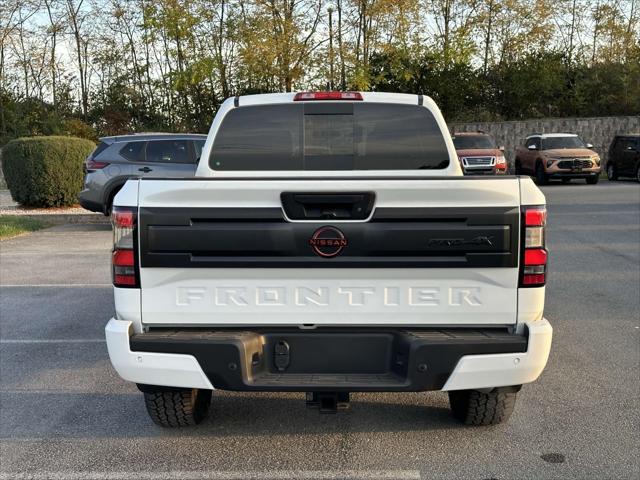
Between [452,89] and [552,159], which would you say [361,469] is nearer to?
[552,159]

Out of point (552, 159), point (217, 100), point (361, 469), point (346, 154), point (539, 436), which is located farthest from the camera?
point (217, 100)

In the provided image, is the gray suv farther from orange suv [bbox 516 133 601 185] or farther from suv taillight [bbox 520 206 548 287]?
orange suv [bbox 516 133 601 185]

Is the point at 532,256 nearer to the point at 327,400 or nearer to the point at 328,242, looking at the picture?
the point at 328,242

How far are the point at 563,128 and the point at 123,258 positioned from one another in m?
31.8

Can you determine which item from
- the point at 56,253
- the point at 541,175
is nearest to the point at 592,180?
the point at 541,175

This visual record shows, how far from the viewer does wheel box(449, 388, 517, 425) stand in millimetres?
4371

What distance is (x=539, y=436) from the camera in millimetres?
4375

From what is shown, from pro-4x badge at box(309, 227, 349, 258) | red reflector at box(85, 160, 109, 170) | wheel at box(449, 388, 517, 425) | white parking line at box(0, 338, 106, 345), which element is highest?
pro-4x badge at box(309, 227, 349, 258)

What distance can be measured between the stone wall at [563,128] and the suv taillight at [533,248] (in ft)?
97.0

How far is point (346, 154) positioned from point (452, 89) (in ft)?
96.2

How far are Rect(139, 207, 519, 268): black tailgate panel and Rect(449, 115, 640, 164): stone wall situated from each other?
29667 millimetres

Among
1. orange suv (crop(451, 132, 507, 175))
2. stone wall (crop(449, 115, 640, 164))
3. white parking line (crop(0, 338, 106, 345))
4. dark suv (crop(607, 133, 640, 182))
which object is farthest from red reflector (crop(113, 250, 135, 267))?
stone wall (crop(449, 115, 640, 164))

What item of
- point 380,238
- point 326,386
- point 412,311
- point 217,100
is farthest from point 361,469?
point 217,100

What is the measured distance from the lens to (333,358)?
3744 millimetres
